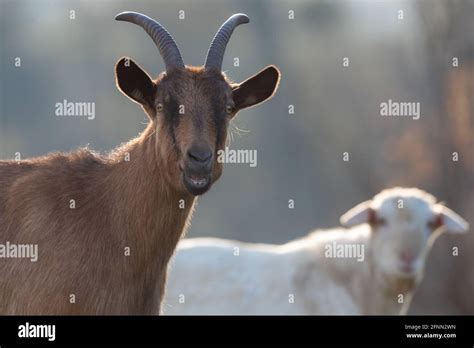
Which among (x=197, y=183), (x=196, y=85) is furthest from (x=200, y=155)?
(x=196, y=85)

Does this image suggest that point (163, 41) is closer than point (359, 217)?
Yes

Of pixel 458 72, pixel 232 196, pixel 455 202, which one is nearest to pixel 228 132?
pixel 455 202

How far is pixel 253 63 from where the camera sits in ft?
132

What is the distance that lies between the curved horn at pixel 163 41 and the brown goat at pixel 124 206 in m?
0.01

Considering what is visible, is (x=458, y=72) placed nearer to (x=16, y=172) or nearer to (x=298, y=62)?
(x=298, y=62)

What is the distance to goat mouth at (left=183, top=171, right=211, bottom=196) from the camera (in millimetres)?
7465

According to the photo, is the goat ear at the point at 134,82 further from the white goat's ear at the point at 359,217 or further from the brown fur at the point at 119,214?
the white goat's ear at the point at 359,217

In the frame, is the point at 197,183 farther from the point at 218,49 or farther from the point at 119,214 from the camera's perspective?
the point at 218,49

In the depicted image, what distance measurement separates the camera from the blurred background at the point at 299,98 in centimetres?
2536

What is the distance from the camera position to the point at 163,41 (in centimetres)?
828

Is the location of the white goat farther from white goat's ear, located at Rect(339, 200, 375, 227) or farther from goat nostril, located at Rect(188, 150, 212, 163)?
goat nostril, located at Rect(188, 150, 212, 163)

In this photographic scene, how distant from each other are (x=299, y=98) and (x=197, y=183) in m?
30.4

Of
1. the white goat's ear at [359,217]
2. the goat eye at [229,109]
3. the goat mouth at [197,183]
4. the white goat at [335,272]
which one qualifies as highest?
the goat eye at [229,109]

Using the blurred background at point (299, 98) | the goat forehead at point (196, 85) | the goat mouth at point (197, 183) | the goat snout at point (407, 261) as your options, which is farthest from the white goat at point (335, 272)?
the blurred background at point (299, 98)
